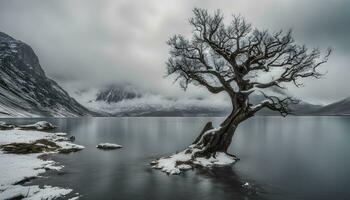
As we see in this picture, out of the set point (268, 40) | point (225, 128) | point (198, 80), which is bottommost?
point (225, 128)

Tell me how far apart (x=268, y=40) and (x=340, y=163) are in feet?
62.0

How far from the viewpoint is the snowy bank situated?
26292 mm

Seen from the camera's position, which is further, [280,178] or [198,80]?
[198,80]

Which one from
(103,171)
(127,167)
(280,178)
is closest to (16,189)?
(103,171)

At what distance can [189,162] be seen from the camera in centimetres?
2773

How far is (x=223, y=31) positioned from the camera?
96.5ft

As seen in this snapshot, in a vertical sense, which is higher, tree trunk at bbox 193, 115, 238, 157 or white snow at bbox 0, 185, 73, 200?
tree trunk at bbox 193, 115, 238, 157

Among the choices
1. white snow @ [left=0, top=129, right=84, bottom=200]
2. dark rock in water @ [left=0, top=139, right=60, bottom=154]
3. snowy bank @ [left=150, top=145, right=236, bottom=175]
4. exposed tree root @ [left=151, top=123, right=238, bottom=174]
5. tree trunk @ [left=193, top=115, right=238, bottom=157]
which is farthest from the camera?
dark rock in water @ [left=0, top=139, right=60, bottom=154]

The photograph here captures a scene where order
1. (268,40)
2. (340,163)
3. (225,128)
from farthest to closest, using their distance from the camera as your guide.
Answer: (340,163) → (225,128) → (268,40)

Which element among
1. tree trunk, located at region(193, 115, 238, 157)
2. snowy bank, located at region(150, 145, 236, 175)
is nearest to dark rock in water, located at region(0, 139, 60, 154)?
snowy bank, located at region(150, 145, 236, 175)

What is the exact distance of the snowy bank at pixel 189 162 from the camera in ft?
86.3

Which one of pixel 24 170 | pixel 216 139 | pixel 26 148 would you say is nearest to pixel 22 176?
pixel 24 170

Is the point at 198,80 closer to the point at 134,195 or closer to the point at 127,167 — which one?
the point at 127,167

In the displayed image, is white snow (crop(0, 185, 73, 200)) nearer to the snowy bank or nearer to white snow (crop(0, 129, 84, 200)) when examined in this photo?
white snow (crop(0, 129, 84, 200))
